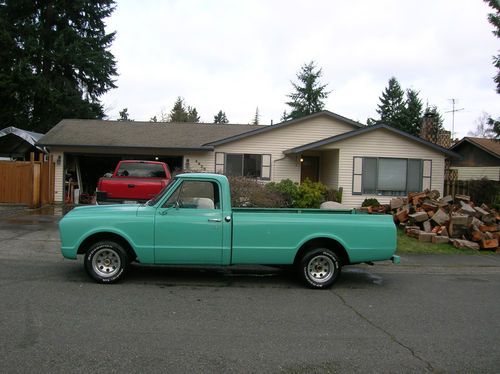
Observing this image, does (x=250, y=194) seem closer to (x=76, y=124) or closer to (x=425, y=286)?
(x=425, y=286)

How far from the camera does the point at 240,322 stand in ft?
17.7

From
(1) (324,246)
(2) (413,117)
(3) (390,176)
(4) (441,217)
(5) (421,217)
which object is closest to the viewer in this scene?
(1) (324,246)

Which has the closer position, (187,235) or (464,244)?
(187,235)

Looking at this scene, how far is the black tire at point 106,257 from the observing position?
6926 millimetres

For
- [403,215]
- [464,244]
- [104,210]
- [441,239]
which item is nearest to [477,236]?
[464,244]

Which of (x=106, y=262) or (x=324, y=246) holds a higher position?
(x=324, y=246)

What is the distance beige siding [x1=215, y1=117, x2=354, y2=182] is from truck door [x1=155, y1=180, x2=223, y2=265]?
43.6 feet

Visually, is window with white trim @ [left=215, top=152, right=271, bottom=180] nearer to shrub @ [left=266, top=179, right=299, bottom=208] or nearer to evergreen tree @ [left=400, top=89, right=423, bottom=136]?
shrub @ [left=266, top=179, right=299, bottom=208]

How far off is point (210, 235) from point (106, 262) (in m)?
1.71

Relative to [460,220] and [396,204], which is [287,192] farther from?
[460,220]

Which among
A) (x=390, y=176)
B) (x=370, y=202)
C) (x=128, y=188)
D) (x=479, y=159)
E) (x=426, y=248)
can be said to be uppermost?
(x=479, y=159)

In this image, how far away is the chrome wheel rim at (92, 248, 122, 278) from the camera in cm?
696

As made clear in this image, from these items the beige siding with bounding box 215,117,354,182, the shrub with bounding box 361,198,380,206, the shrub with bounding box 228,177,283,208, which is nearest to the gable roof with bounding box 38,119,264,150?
the beige siding with bounding box 215,117,354,182

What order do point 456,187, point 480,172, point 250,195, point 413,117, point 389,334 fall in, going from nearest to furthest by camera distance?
point 389,334, point 250,195, point 456,187, point 480,172, point 413,117
